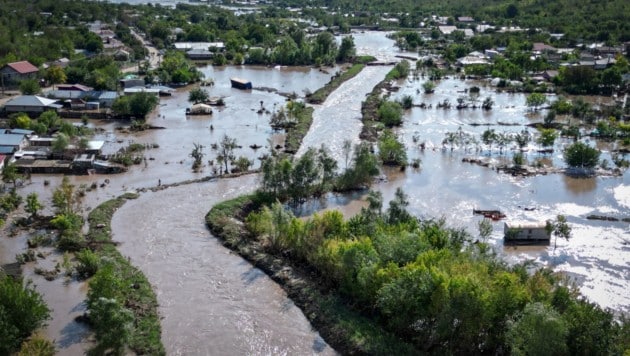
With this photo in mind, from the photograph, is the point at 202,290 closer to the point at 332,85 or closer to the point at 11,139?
the point at 11,139

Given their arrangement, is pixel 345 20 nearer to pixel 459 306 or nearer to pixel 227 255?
pixel 227 255

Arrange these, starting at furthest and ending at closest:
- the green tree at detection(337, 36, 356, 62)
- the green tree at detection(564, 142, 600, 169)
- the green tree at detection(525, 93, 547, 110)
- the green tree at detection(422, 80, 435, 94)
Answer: the green tree at detection(337, 36, 356, 62), the green tree at detection(422, 80, 435, 94), the green tree at detection(525, 93, 547, 110), the green tree at detection(564, 142, 600, 169)

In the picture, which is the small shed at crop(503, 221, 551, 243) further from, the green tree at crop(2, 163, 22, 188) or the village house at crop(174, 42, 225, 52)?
the village house at crop(174, 42, 225, 52)

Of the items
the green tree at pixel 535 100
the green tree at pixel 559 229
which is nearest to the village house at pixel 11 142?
the green tree at pixel 559 229

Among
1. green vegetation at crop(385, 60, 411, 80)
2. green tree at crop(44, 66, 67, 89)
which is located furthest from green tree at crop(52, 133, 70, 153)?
green vegetation at crop(385, 60, 411, 80)

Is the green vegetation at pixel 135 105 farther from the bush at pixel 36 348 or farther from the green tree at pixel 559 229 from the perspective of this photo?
the green tree at pixel 559 229

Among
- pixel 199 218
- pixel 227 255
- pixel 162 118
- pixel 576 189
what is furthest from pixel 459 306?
pixel 162 118
